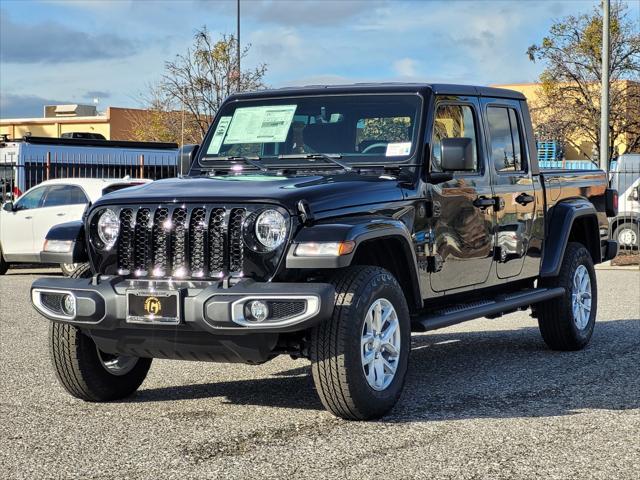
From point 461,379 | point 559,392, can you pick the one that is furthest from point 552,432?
point 461,379

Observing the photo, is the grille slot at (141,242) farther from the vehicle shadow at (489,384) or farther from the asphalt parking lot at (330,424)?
the vehicle shadow at (489,384)

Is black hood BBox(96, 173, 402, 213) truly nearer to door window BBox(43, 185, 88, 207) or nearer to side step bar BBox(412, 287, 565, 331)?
side step bar BBox(412, 287, 565, 331)

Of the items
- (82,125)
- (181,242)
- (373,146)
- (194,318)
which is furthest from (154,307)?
(82,125)

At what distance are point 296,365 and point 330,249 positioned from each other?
9.18ft

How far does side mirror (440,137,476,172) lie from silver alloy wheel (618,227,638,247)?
50.2 ft

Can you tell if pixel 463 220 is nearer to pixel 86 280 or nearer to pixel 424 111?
pixel 424 111

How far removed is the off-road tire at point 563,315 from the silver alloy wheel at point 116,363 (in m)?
3.66

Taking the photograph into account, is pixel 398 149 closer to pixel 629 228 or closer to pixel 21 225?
pixel 21 225

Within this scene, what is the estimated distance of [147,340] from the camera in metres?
6.13

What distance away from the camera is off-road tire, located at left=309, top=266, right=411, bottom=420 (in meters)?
5.94

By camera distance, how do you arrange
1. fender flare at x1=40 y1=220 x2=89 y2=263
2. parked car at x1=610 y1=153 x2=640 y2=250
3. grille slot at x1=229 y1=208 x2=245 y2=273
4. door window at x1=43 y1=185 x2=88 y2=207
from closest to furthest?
grille slot at x1=229 y1=208 x2=245 y2=273 → fender flare at x1=40 y1=220 x2=89 y2=263 → door window at x1=43 y1=185 x2=88 y2=207 → parked car at x1=610 y1=153 x2=640 y2=250

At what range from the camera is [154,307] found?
5980 mm

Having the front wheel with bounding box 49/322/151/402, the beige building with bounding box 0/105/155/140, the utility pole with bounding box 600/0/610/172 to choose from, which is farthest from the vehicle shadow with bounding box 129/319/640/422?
the beige building with bounding box 0/105/155/140

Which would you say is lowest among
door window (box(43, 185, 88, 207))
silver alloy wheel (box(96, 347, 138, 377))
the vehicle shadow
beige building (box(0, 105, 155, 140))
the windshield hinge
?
the vehicle shadow
